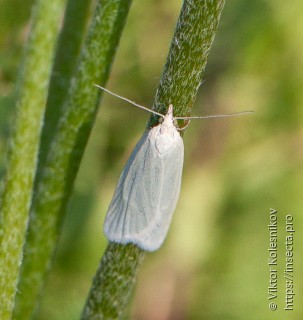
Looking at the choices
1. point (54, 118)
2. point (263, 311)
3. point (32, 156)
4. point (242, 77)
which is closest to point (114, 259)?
point (32, 156)

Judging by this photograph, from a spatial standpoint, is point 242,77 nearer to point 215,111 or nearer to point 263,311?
point 215,111

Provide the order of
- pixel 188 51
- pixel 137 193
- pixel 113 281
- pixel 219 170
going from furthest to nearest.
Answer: pixel 219 170 < pixel 137 193 < pixel 113 281 < pixel 188 51

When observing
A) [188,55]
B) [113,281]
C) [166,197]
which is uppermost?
[188,55]

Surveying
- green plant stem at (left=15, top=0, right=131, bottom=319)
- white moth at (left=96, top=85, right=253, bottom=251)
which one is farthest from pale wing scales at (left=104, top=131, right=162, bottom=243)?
green plant stem at (left=15, top=0, right=131, bottom=319)

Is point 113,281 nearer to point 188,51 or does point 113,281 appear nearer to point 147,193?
point 147,193

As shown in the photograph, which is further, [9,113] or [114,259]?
[9,113]

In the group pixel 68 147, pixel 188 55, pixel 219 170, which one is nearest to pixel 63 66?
pixel 68 147

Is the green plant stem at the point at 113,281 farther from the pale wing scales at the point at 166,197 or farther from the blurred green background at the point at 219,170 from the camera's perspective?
the blurred green background at the point at 219,170
